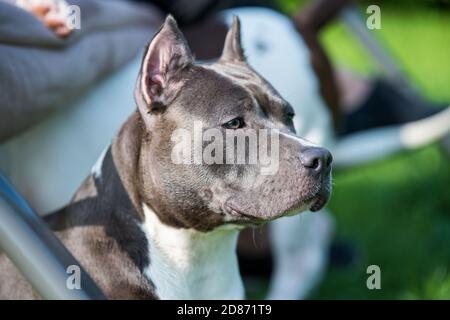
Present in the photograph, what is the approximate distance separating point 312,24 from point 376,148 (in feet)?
2.09

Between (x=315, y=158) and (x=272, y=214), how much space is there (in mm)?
191

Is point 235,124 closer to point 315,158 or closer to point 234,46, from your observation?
point 315,158

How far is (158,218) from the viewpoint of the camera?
2506mm

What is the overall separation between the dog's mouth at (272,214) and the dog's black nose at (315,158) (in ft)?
0.22

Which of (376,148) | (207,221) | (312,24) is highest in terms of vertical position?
(312,24)

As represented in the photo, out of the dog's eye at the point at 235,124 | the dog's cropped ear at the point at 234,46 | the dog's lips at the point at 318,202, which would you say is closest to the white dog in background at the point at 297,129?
the dog's cropped ear at the point at 234,46

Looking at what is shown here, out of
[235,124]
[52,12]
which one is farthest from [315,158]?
[52,12]

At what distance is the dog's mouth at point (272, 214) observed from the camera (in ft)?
7.68

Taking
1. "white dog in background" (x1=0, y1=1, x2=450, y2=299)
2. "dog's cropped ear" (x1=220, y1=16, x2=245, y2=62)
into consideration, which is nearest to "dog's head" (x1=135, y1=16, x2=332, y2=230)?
"dog's cropped ear" (x1=220, y1=16, x2=245, y2=62)

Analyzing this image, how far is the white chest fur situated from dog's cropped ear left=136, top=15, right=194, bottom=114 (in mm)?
311

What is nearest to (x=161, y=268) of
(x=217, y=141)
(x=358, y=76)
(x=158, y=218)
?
(x=158, y=218)

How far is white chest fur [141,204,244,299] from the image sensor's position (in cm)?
252

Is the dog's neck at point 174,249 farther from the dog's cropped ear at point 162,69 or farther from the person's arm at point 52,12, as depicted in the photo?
the person's arm at point 52,12

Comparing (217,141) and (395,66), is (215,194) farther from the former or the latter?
(395,66)
